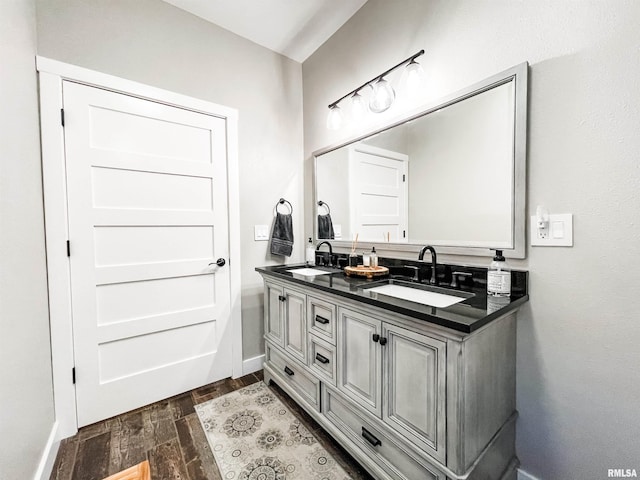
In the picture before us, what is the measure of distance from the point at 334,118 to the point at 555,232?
61.4 inches

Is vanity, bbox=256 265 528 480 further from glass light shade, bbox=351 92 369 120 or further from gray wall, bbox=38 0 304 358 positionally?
glass light shade, bbox=351 92 369 120

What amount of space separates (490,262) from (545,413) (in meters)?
0.66

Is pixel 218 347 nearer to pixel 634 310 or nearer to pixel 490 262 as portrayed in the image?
pixel 490 262

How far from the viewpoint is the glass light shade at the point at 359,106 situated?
1.91 metres

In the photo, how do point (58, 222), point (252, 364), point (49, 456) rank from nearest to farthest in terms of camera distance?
1. point (49, 456)
2. point (58, 222)
3. point (252, 364)

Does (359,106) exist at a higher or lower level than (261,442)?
higher

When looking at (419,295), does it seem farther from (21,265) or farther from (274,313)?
(21,265)

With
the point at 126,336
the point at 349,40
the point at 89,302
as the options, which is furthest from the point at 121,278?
the point at 349,40

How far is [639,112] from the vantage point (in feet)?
3.06

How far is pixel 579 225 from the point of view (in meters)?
1.06

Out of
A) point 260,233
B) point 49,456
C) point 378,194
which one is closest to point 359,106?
point 378,194

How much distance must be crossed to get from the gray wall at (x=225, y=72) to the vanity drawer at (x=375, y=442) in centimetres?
106

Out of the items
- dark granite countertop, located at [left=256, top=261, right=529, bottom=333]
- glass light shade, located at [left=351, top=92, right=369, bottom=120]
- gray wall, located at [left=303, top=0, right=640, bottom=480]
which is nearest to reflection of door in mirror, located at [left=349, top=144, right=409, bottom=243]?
glass light shade, located at [left=351, top=92, right=369, bottom=120]

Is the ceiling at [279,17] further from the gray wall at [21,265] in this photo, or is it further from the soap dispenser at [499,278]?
the soap dispenser at [499,278]
